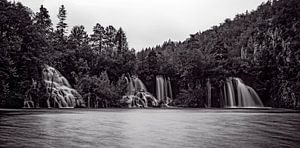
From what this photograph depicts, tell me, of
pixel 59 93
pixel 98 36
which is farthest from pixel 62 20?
pixel 59 93

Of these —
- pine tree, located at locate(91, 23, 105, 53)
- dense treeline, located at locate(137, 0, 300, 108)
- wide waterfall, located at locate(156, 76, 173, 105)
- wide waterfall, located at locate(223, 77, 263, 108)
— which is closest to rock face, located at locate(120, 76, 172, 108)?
wide waterfall, located at locate(156, 76, 173, 105)

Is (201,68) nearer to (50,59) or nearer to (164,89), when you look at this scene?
(164,89)

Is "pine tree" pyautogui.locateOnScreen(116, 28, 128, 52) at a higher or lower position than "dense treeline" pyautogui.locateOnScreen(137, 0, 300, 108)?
higher

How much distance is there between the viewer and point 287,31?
2132 inches

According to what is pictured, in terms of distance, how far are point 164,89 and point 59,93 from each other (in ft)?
77.7

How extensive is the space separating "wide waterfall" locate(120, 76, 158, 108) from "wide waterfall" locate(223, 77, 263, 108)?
1252 cm

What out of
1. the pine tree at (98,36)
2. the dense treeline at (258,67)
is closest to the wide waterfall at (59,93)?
the dense treeline at (258,67)

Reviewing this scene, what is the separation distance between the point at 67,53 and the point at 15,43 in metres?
29.3

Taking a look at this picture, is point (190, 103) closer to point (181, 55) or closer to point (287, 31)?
point (181, 55)

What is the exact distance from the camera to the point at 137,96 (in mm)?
56031

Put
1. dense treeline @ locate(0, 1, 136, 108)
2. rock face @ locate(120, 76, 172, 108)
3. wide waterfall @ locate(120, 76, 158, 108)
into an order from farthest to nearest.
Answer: rock face @ locate(120, 76, 172, 108)
wide waterfall @ locate(120, 76, 158, 108)
dense treeline @ locate(0, 1, 136, 108)

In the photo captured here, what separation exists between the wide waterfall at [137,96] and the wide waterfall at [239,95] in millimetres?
12520

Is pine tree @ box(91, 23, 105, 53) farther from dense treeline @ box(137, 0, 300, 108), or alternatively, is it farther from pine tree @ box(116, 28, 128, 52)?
dense treeline @ box(137, 0, 300, 108)

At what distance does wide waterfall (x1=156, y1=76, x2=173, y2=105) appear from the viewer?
60831 mm
